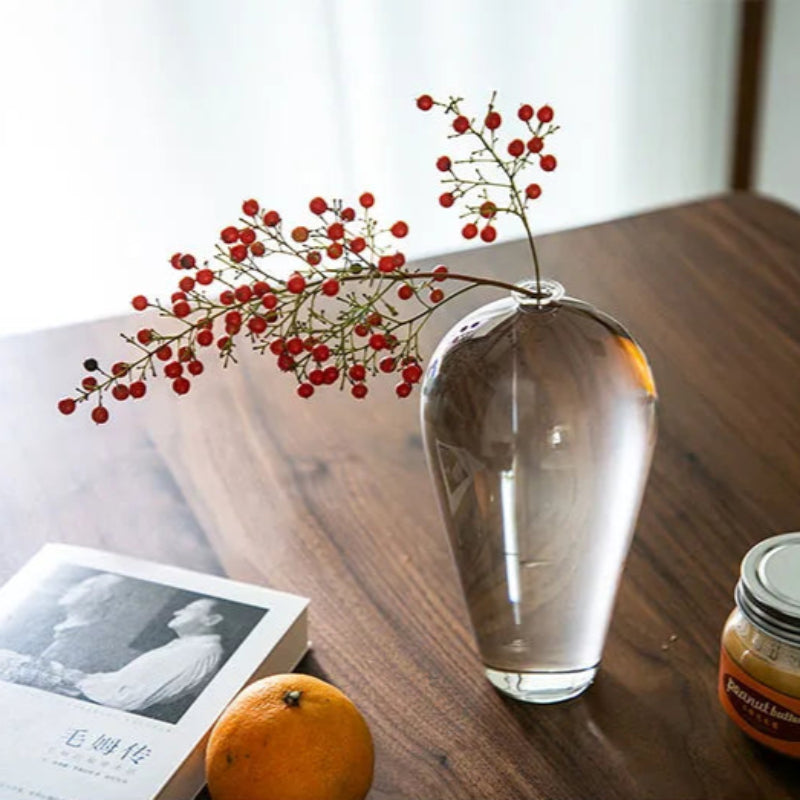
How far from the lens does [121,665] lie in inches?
33.6

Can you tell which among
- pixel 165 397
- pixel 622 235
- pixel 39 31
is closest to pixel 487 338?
pixel 165 397

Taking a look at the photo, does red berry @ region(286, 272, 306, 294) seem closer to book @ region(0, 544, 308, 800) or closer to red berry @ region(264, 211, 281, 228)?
red berry @ region(264, 211, 281, 228)

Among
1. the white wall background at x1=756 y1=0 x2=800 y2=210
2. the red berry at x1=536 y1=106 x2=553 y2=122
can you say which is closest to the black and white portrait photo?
the red berry at x1=536 y1=106 x2=553 y2=122

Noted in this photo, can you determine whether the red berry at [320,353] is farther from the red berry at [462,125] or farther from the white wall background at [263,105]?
the white wall background at [263,105]

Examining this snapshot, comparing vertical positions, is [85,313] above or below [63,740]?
below

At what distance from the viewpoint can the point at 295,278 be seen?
2.31ft

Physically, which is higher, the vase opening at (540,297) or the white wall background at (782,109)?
the vase opening at (540,297)

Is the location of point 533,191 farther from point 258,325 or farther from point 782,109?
point 782,109

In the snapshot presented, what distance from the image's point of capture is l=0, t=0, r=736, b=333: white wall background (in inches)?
77.9

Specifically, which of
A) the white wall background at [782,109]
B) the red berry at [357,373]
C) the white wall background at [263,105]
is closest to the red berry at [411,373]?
the red berry at [357,373]

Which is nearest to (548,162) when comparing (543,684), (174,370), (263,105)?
(174,370)

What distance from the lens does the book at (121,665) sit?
773mm

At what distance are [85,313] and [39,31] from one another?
0.48 m

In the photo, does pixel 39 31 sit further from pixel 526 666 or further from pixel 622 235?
pixel 526 666
